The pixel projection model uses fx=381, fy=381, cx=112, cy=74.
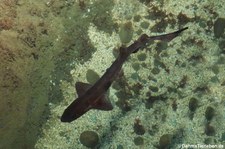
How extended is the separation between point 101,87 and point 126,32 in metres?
1.01

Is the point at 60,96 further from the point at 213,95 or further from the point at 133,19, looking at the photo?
the point at 213,95

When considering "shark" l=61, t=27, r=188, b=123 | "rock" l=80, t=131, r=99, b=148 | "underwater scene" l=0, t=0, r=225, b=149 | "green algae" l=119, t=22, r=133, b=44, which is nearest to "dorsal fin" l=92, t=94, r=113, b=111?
"shark" l=61, t=27, r=188, b=123

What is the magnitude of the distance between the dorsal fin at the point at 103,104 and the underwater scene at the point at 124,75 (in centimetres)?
22

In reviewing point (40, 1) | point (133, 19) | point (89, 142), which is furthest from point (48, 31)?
point (89, 142)

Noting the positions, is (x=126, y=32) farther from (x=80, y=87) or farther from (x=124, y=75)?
(x=80, y=87)

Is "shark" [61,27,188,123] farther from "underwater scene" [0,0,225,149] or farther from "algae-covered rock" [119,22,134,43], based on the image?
"algae-covered rock" [119,22,134,43]

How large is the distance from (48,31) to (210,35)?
76.3 inches

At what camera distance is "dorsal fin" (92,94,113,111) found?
159 inches

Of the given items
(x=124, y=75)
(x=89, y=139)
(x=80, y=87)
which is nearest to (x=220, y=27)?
(x=124, y=75)

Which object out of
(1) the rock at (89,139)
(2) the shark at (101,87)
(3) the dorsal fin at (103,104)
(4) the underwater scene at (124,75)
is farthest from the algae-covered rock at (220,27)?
(1) the rock at (89,139)

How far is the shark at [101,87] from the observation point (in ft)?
12.6

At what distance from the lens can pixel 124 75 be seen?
4.55 metres

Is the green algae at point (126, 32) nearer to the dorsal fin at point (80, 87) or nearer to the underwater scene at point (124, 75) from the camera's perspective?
the underwater scene at point (124, 75)

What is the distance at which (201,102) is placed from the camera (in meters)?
4.52
